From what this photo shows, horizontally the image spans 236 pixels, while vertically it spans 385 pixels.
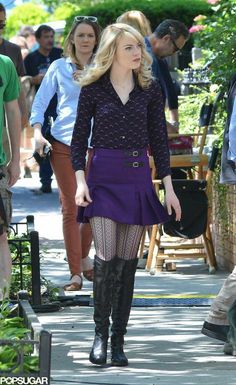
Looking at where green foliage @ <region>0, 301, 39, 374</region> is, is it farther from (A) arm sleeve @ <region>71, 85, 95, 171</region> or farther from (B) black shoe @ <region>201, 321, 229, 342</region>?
(B) black shoe @ <region>201, 321, 229, 342</region>

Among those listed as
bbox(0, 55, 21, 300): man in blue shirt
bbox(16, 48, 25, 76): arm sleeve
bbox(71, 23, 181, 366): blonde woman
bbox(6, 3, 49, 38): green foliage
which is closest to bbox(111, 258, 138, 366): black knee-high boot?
bbox(71, 23, 181, 366): blonde woman

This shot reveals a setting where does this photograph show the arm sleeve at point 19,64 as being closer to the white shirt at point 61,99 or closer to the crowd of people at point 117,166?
the white shirt at point 61,99

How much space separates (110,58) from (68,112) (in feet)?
8.44

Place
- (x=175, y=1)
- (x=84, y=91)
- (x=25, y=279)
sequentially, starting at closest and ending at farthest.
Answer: (x=84, y=91), (x=25, y=279), (x=175, y=1)

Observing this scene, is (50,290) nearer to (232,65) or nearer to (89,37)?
(89,37)

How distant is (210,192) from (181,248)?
0.55 m

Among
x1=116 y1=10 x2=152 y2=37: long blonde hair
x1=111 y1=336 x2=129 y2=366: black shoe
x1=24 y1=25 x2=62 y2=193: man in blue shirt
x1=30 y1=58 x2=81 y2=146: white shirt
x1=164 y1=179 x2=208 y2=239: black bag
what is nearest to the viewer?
x1=111 y1=336 x2=129 y2=366: black shoe

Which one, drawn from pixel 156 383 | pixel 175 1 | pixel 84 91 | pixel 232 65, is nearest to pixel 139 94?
pixel 84 91

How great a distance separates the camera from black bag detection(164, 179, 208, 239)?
36.4 feet

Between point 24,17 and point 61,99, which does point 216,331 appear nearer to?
point 61,99

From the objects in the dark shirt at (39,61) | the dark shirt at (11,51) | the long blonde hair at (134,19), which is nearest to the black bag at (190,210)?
the long blonde hair at (134,19)

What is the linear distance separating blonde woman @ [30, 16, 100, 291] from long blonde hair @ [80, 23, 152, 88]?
237 centimetres

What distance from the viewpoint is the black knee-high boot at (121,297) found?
24.6 ft

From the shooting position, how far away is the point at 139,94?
756 centimetres
